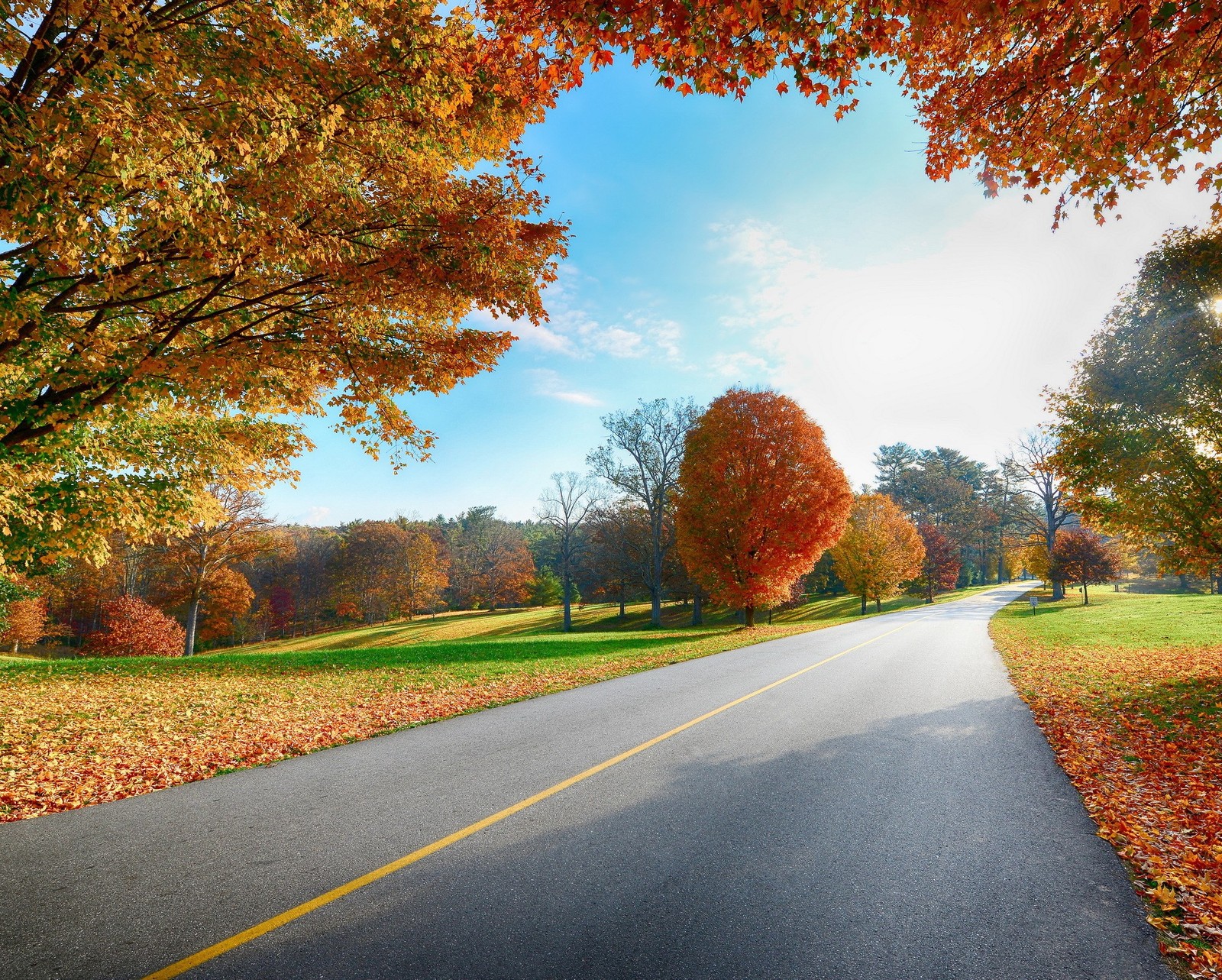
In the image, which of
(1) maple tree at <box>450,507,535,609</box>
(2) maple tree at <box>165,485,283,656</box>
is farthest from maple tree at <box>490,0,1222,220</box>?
(1) maple tree at <box>450,507,535,609</box>

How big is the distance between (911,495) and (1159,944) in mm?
86996

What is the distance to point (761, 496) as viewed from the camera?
2211cm

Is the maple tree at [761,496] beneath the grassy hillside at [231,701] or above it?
above

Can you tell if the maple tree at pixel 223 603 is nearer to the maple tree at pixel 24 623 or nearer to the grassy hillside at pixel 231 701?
the maple tree at pixel 24 623

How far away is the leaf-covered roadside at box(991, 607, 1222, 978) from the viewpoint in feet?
11.4

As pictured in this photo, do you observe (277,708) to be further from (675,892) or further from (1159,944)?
(1159,944)

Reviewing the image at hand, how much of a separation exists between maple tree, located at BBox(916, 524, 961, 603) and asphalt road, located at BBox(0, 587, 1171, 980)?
154ft

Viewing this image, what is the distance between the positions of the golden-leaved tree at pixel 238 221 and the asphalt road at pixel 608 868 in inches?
201

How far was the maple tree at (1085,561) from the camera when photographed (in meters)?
34.5

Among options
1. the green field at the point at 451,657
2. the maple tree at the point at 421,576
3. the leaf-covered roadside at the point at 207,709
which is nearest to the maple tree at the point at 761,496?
the green field at the point at 451,657

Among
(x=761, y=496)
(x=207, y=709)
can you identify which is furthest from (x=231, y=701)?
(x=761, y=496)

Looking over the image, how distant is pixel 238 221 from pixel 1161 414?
16.3 m

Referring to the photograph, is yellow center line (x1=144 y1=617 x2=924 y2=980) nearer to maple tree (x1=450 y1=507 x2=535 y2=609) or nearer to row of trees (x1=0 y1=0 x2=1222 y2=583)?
row of trees (x1=0 y1=0 x2=1222 y2=583)

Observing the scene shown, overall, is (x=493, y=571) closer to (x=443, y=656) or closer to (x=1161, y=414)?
(x=443, y=656)
